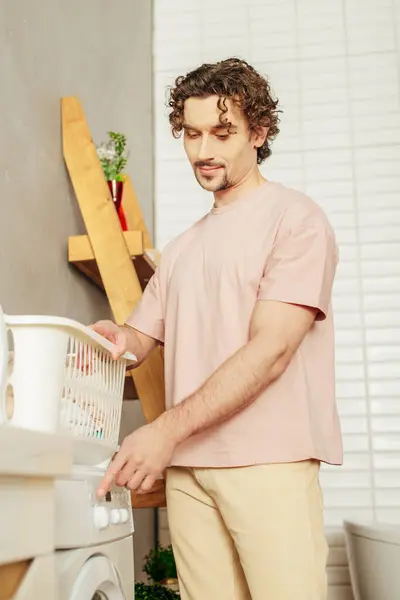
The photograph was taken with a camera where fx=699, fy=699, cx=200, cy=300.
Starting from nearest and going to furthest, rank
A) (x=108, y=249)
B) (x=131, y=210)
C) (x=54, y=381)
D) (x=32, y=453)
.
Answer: (x=32, y=453)
(x=54, y=381)
(x=108, y=249)
(x=131, y=210)

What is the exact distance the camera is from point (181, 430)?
0.96m

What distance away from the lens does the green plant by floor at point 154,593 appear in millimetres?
1624

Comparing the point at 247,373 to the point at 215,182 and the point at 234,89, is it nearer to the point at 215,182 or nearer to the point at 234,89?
the point at 215,182

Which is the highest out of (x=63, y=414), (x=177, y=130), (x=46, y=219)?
(x=177, y=130)

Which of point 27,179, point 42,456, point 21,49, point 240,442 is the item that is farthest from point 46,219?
point 42,456

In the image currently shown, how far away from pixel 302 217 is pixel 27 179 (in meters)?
0.69

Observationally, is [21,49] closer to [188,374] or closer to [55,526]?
[188,374]

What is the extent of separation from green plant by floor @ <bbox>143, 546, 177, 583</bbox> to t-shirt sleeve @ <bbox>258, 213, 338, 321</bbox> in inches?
43.1

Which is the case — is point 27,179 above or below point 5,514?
above

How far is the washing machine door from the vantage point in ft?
2.52

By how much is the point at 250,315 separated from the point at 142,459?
1.04 ft

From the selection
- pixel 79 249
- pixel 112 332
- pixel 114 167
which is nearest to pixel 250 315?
pixel 112 332

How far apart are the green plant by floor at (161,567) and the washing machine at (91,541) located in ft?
3.04

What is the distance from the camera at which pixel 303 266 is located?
1068 millimetres
